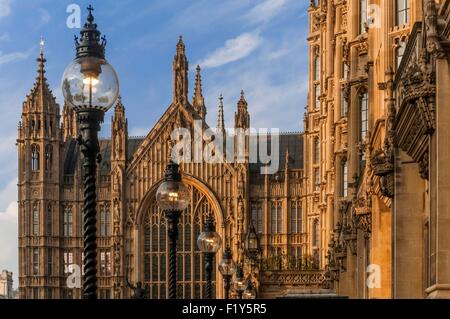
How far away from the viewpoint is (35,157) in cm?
9425

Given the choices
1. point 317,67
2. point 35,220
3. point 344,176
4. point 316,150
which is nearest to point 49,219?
point 35,220

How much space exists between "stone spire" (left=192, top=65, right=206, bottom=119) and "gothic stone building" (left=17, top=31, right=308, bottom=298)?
10 cm

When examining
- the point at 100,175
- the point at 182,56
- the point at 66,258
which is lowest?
the point at 66,258

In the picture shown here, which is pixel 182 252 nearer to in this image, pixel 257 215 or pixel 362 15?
pixel 257 215

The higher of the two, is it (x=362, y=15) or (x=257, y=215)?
(x=362, y=15)

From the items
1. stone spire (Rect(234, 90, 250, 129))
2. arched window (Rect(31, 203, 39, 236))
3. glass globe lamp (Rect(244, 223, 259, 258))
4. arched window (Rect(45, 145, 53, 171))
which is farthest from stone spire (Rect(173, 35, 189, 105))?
glass globe lamp (Rect(244, 223, 259, 258))

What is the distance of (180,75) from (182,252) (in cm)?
1374

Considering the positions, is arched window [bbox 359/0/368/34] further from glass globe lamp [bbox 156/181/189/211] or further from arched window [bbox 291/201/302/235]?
arched window [bbox 291/201/302/235]

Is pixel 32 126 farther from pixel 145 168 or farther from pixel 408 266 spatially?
pixel 408 266

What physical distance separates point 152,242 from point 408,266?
71.3 meters

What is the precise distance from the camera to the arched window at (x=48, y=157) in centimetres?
9400

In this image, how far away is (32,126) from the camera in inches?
3701
